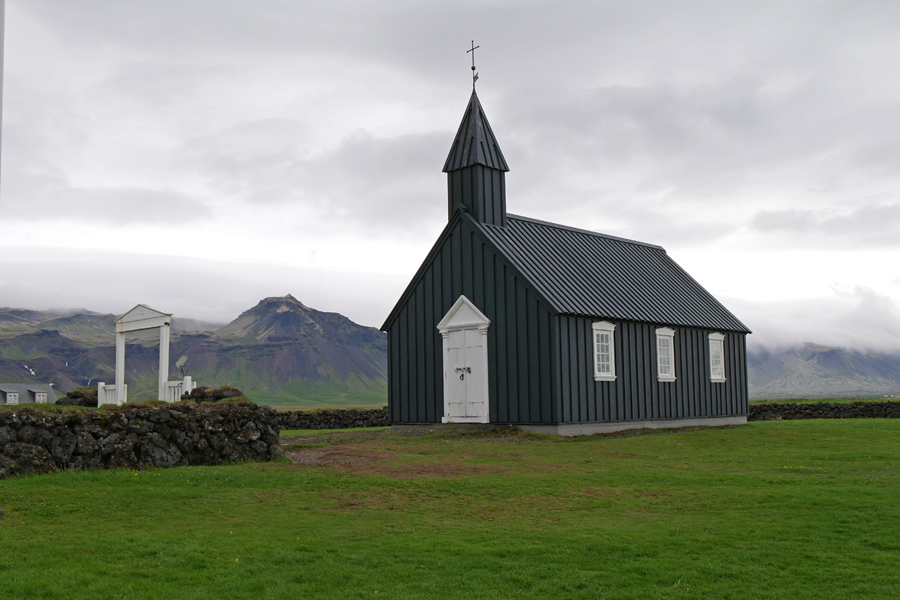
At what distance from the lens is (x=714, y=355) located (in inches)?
1282

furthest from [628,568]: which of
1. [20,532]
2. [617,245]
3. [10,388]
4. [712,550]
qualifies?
[10,388]

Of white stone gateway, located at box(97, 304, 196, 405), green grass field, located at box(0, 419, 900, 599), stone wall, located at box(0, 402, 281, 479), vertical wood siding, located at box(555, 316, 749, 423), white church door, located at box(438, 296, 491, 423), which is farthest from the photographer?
white church door, located at box(438, 296, 491, 423)

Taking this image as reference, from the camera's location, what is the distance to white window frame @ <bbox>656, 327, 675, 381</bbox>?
2867 cm

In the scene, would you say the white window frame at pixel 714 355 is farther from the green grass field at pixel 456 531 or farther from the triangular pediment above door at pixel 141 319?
the triangular pediment above door at pixel 141 319

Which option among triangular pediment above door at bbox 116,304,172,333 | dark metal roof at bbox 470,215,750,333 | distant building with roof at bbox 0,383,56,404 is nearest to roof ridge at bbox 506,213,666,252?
dark metal roof at bbox 470,215,750,333

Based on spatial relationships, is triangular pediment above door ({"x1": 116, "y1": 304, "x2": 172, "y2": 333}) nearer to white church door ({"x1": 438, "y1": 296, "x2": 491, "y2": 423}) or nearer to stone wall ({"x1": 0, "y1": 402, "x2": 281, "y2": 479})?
stone wall ({"x1": 0, "y1": 402, "x2": 281, "y2": 479})

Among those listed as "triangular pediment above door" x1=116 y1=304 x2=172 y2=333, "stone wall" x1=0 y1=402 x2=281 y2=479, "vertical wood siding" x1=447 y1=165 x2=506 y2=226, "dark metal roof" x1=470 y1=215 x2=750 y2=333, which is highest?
"vertical wood siding" x1=447 y1=165 x2=506 y2=226

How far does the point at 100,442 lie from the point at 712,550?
10.1m

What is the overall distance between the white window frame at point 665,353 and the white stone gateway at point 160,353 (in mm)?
15764

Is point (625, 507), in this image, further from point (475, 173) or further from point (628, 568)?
point (475, 173)

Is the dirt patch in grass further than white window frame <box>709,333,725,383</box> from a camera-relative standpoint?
No

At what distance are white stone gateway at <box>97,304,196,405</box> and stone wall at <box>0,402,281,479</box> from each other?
5610mm

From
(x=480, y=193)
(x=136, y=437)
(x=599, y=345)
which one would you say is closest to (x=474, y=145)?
(x=480, y=193)

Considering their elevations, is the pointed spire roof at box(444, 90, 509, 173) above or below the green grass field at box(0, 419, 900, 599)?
above
